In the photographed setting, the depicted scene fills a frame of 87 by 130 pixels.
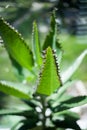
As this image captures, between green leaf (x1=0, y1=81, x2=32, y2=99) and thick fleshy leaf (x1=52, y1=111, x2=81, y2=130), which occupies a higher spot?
green leaf (x1=0, y1=81, x2=32, y2=99)

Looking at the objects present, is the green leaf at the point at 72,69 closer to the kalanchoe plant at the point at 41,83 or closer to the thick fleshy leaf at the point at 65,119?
the kalanchoe plant at the point at 41,83

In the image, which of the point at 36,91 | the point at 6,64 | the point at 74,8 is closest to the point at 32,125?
the point at 36,91

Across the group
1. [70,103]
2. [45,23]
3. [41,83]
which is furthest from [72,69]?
[45,23]

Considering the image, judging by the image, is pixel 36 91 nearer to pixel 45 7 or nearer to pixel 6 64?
pixel 6 64

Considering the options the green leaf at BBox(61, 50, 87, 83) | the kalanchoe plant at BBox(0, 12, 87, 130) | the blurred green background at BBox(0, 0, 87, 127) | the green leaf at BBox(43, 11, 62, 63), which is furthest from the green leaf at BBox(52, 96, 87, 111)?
the blurred green background at BBox(0, 0, 87, 127)

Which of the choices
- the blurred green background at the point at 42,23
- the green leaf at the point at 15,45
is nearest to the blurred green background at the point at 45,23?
the blurred green background at the point at 42,23

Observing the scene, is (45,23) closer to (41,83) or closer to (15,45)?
(15,45)

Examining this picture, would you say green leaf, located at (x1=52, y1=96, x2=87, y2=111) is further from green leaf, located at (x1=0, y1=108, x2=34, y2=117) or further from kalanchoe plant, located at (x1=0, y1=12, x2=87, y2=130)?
green leaf, located at (x1=0, y1=108, x2=34, y2=117)
